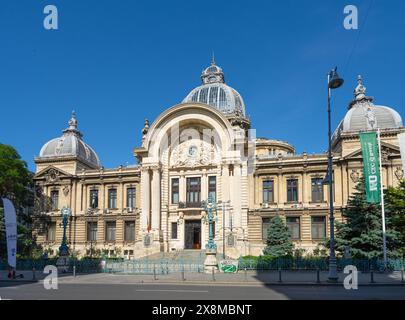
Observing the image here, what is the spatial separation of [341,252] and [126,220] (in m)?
28.5

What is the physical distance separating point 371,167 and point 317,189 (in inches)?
687

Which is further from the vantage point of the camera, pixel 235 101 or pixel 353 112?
pixel 235 101

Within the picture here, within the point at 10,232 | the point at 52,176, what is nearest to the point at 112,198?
the point at 52,176

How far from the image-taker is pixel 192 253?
155 ft

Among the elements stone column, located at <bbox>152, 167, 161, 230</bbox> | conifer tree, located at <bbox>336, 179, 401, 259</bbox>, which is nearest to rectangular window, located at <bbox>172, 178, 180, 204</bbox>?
stone column, located at <bbox>152, 167, 161, 230</bbox>

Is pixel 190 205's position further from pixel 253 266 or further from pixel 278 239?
pixel 253 266

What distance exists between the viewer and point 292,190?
51.8 meters

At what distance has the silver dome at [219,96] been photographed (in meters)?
60.0

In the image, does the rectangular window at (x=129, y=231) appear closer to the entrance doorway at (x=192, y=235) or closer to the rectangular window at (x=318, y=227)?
the entrance doorway at (x=192, y=235)

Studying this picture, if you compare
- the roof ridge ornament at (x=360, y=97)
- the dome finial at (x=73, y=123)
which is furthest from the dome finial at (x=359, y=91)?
the dome finial at (x=73, y=123)

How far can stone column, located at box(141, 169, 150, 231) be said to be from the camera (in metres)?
51.4

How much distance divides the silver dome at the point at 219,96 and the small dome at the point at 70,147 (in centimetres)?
1637
